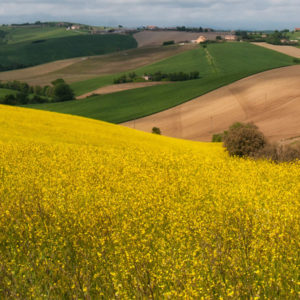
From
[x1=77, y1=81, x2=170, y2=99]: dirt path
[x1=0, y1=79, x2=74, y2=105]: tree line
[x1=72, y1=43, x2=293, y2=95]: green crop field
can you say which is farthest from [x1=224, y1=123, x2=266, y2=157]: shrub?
[x1=72, y1=43, x2=293, y2=95]: green crop field

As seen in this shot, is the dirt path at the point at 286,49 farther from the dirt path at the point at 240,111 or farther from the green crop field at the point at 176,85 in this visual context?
the dirt path at the point at 240,111

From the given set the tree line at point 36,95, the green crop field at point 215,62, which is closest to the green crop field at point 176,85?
the green crop field at point 215,62

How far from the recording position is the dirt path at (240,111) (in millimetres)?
57031

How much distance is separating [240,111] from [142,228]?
5918cm

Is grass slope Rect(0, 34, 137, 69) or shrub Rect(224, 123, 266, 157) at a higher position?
grass slope Rect(0, 34, 137, 69)

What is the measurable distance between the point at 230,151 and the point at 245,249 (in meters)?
25.0

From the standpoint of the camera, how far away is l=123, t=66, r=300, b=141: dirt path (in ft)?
187

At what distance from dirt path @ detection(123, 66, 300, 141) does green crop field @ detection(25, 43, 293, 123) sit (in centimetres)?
447

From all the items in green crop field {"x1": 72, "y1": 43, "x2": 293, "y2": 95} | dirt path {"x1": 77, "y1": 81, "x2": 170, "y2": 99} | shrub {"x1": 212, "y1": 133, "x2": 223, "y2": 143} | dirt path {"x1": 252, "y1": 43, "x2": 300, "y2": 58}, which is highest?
dirt path {"x1": 252, "y1": 43, "x2": 300, "y2": 58}

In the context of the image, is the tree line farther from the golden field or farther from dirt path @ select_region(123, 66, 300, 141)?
the golden field

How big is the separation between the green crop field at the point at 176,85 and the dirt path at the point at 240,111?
4474 mm

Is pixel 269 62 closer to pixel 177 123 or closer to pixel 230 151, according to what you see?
pixel 177 123

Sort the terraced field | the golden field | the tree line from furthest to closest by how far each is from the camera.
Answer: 1. the terraced field
2. the tree line
3. the golden field

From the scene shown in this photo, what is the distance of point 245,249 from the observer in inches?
324
